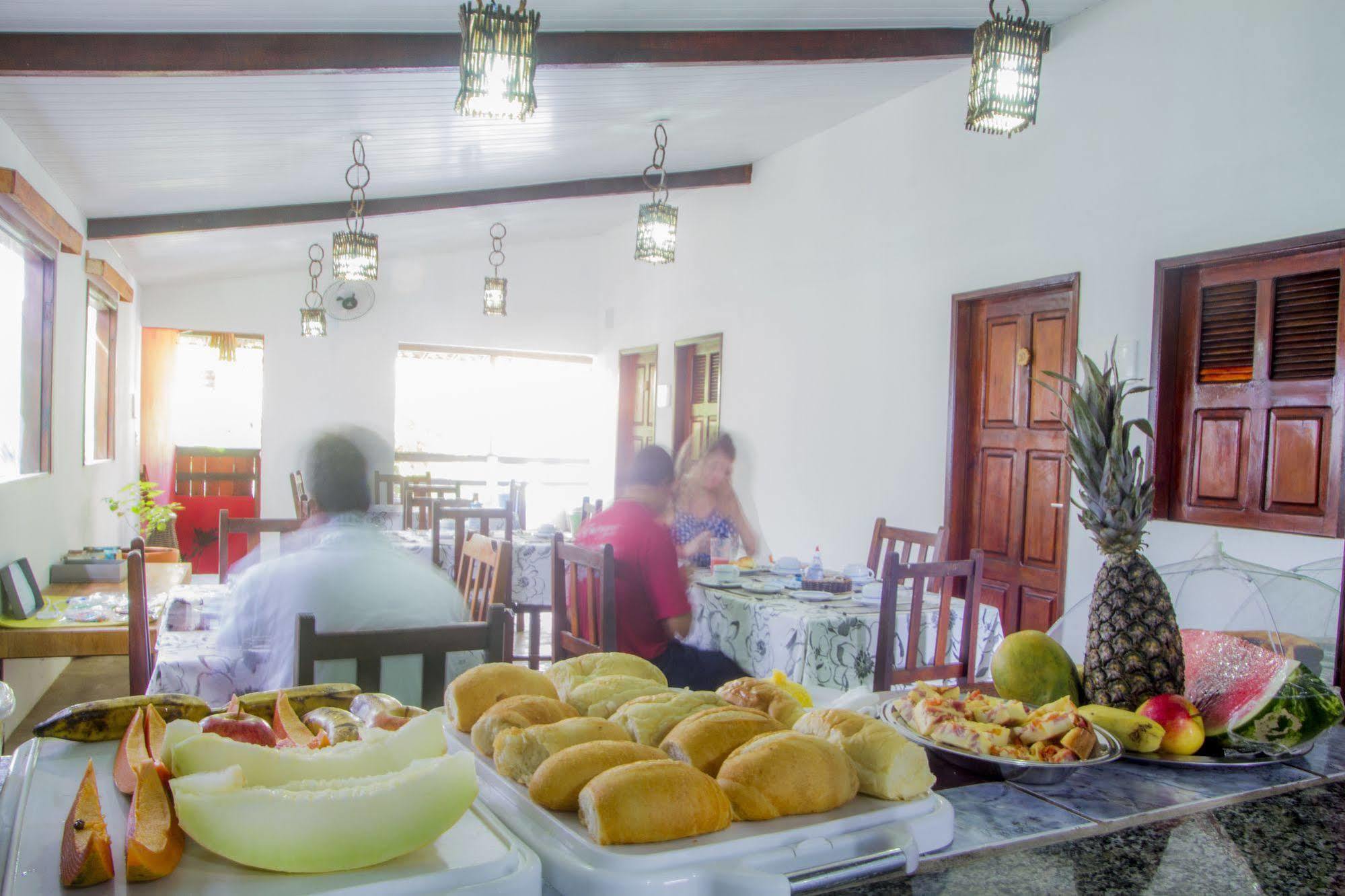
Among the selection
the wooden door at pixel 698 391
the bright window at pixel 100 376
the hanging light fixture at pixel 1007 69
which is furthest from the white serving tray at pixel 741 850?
the wooden door at pixel 698 391

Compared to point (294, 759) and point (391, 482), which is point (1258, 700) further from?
point (391, 482)

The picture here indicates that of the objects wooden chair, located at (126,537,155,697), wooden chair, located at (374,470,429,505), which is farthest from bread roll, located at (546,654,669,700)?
wooden chair, located at (374,470,429,505)

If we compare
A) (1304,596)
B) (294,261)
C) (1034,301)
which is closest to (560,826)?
(1304,596)

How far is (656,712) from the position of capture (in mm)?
841

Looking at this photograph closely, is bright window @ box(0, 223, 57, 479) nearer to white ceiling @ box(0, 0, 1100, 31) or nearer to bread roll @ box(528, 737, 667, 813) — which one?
white ceiling @ box(0, 0, 1100, 31)

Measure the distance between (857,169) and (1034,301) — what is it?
1.53 meters

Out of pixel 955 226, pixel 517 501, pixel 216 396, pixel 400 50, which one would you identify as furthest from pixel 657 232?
pixel 216 396

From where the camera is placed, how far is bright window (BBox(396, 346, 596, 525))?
849 cm

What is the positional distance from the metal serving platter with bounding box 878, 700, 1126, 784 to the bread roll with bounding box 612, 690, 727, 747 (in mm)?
236

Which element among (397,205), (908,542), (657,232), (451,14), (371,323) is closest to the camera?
(451,14)

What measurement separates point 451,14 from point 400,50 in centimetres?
27

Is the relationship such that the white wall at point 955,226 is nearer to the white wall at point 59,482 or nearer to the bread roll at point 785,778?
the bread roll at point 785,778

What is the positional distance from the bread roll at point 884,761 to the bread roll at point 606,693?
0.20 meters

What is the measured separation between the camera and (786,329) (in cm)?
591
